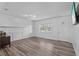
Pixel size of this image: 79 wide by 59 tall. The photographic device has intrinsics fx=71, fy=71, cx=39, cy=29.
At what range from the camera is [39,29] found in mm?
7520

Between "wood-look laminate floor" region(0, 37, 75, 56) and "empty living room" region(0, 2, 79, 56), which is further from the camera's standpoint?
"empty living room" region(0, 2, 79, 56)

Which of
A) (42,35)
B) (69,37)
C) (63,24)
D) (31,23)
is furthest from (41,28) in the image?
(69,37)

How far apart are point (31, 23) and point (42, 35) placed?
68.8 inches

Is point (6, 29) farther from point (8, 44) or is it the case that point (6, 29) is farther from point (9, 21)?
point (8, 44)

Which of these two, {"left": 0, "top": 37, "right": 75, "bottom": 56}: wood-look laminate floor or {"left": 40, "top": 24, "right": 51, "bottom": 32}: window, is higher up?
{"left": 40, "top": 24, "right": 51, "bottom": 32}: window

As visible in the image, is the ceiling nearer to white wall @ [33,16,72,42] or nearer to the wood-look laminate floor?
white wall @ [33,16,72,42]

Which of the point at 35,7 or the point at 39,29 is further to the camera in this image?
the point at 39,29

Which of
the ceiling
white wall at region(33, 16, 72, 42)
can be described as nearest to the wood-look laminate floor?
white wall at region(33, 16, 72, 42)

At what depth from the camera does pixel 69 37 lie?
481 cm

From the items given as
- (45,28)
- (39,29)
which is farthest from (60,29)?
(39,29)

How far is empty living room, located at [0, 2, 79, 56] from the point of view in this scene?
281 centimetres

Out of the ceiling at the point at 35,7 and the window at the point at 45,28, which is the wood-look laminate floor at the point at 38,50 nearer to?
the ceiling at the point at 35,7

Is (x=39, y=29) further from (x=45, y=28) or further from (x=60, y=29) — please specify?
(x=60, y=29)

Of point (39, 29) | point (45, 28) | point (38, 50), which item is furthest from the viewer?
point (39, 29)
